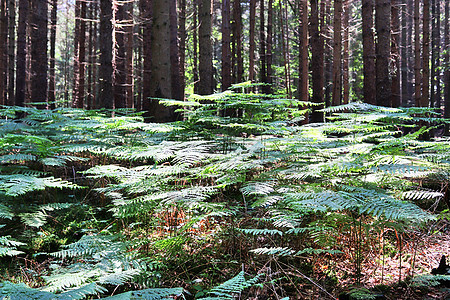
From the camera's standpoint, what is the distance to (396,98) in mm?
14094

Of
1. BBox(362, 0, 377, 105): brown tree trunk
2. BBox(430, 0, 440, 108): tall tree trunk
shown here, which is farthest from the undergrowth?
BBox(430, 0, 440, 108): tall tree trunk

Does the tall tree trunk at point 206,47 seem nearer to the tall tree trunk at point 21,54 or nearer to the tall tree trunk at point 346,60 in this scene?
the tall tree trunk at point 346,60

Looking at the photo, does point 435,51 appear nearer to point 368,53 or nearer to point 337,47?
point 337,47

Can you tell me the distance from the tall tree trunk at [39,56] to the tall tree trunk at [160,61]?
614 centimetres

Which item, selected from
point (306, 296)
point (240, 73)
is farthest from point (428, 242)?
point (240, 73)

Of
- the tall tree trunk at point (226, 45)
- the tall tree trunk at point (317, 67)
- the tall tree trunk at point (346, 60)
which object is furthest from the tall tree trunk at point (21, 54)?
the tall tree trunk at point (346, 60)

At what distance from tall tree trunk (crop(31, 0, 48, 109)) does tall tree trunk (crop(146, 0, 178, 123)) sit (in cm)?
614

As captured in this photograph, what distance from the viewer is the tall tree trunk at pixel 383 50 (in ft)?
30.5

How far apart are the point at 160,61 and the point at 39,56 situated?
6952 mm

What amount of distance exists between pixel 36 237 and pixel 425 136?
13915 mm

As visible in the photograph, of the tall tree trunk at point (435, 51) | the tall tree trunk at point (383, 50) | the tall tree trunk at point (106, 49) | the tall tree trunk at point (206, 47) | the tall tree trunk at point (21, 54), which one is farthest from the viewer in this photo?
the tall tree trunk at point (435, 51)

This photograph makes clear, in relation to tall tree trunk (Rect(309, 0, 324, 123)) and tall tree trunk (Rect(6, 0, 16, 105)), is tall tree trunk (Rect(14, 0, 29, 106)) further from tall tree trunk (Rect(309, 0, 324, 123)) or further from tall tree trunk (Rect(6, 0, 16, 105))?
tall tree trunk (Rect(309, 0, 324, 123))

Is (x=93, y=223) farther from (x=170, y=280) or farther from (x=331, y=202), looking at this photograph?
(x=331, y=202)

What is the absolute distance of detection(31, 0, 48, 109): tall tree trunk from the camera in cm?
1120
